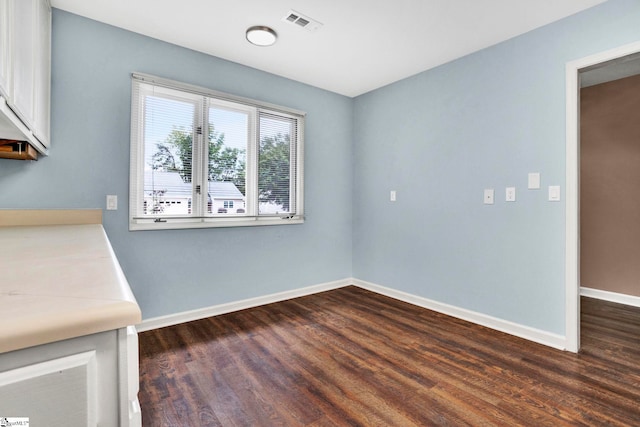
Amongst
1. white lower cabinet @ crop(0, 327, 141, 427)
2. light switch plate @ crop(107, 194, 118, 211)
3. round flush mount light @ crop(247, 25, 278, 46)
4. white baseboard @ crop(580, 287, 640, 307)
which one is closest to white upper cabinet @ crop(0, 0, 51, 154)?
light switch plate @ crop(107, 194, 118, 211)

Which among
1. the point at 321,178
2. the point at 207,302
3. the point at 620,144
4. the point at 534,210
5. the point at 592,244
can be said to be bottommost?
the point at 207,302

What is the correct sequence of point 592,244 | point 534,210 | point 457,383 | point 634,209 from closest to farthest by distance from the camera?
point 457,383 → point 534,210 → point 634,209 → point 592,244

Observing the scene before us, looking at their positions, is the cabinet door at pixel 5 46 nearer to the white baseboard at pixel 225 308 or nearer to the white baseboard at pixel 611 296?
the white baseboard at pixel 225 308

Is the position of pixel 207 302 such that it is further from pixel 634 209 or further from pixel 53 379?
pixel 634 209

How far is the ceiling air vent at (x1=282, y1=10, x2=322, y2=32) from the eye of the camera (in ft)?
7.73

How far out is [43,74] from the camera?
1.98m

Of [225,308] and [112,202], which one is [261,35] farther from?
[225,308]

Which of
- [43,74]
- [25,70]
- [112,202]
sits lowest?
[112,202]

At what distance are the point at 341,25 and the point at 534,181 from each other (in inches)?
79.3

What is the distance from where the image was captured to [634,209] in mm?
3373

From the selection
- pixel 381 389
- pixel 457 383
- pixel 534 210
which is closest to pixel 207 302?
pixel 381 389

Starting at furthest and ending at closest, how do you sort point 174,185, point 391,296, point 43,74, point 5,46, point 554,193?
1. point 391,296
2. point 174,185
3. point 554,193
4. point 43,74
5. point 5,46

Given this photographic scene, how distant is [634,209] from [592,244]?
55 centimetres

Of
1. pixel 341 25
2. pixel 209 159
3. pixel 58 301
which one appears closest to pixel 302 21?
pixel 341 25
